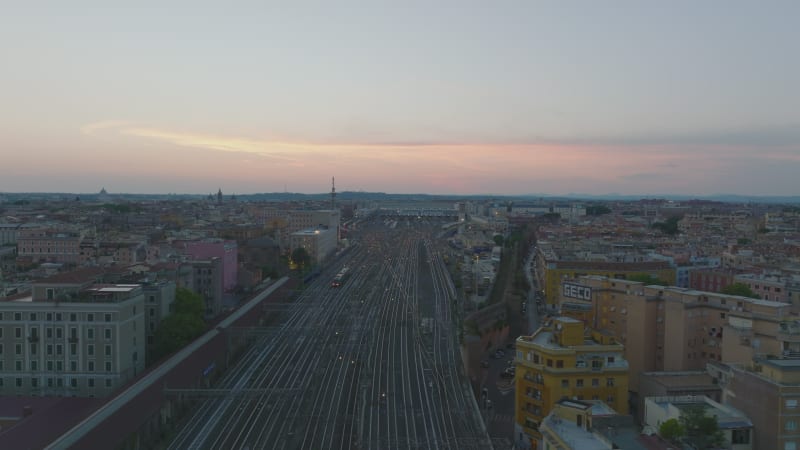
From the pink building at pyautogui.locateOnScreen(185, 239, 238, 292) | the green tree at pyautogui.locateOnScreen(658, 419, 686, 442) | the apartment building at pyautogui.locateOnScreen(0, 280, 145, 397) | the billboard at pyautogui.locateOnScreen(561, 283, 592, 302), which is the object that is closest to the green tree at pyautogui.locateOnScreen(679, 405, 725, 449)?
the green tree at pyautogui.locateOnScreen(658, 419, 686, 442)

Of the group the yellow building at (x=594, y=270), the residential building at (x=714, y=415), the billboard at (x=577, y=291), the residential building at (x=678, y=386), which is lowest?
the residential building at (x=678, y=386)

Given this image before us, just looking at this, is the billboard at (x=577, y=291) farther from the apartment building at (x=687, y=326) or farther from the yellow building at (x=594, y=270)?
the yellow building at (x=594, y=270)

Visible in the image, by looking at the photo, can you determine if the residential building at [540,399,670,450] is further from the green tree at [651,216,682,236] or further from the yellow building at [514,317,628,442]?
the green tree at [651,216,682,236]

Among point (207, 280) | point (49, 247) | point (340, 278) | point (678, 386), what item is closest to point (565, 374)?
point (678, 386)


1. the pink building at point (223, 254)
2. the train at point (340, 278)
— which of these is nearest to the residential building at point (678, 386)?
the pink building at point (223, 254)

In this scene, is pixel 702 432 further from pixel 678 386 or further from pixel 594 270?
pixel 594 270

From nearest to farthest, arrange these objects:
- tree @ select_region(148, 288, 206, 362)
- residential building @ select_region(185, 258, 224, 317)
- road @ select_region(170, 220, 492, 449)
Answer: road @ select_region(170, 220, 492, 449) < tree @ select_region(148, 288, 206, 362) < residential building @ select_region(185, 258, 224, 317)
